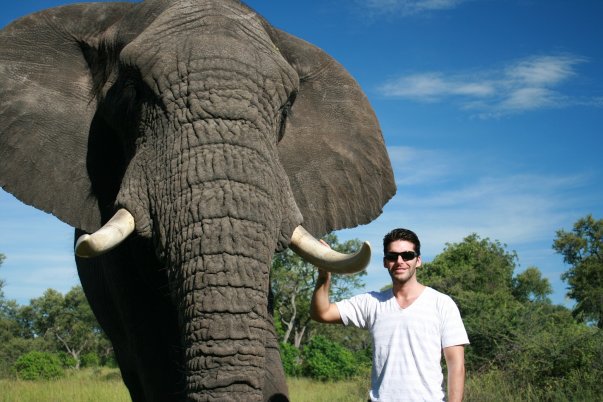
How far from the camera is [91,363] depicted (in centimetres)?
4603

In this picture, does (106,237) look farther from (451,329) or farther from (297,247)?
(451,329)

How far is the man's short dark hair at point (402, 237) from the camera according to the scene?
3.87 metres

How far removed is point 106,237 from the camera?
12.3ft

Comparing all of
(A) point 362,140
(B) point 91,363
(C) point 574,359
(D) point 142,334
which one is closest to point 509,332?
(C) point 574,359

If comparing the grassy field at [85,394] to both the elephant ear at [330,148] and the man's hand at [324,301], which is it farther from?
the man's hand at [324,301]

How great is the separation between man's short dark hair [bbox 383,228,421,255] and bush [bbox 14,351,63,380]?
24.6 meters

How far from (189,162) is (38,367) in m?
26.3

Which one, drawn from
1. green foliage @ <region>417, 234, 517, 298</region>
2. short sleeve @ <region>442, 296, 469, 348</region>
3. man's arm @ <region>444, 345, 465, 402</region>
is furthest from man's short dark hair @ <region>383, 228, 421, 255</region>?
green foliage @ <region>417, 234, 517, 298</region>

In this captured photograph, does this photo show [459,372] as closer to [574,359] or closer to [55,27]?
[55,27]

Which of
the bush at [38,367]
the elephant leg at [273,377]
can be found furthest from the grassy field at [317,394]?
the bush at [38,367]

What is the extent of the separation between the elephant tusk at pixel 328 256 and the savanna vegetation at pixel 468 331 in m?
7.08

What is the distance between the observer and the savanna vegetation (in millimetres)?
11742

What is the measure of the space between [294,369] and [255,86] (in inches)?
913

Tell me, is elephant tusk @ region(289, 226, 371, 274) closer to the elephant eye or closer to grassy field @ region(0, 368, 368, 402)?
the elephant eye
